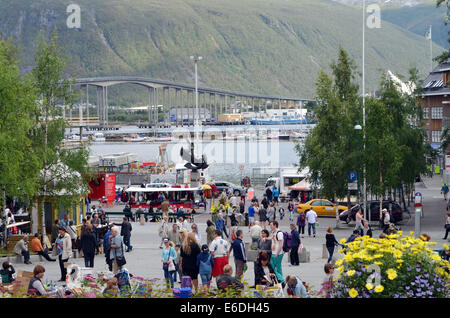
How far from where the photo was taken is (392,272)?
10.6 meters

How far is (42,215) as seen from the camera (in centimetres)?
2723

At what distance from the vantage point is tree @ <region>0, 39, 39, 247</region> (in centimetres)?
2545

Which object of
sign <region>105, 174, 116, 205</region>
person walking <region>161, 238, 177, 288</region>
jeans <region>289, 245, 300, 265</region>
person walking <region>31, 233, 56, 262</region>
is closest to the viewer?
person walking <region>161, 238, 177, 288</region>

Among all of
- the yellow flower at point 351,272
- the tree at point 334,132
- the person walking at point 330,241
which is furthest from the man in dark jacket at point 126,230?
the tree at point 334,132

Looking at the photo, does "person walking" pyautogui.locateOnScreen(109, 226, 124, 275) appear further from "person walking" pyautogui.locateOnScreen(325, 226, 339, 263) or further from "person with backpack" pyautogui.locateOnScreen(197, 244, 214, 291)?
"person walking" pyautogui.locateOnScreen(325, 226, 339, 263)

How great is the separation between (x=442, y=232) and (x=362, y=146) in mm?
5937

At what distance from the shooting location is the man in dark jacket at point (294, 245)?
72.1 feet

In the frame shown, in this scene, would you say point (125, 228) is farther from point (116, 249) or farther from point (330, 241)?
point (330, 241)

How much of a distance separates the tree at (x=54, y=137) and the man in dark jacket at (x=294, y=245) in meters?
9.13

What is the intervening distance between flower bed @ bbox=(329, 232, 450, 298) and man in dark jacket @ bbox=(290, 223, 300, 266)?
421 inches

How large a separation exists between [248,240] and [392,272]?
19.3 m

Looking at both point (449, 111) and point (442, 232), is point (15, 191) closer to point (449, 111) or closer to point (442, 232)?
point (442, 232)

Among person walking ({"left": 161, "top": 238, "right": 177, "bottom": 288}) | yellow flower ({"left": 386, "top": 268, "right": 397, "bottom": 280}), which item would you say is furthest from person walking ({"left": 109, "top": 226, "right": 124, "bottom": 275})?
yellow flower ({"left": 386, "top": 268, "right": 397, "bottom": 280})
